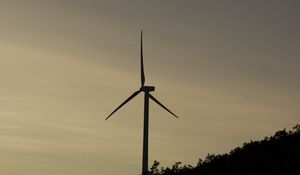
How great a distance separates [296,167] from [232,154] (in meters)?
21.1

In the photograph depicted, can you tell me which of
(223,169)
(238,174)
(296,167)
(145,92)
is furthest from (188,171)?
(145,92)

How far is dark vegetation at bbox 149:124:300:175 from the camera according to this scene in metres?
76.2

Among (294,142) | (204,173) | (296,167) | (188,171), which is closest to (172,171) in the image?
(188,171)

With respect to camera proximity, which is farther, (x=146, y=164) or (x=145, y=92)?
(x=145, y=92)

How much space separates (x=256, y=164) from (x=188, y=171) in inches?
Result: 594

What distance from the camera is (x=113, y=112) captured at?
133875mm

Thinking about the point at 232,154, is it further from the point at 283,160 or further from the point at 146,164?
the point at 146,164

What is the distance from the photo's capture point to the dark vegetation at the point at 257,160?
7619 cm

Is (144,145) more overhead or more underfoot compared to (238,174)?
more overhead

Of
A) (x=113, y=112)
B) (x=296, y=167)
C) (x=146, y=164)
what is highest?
(x=113, y=112)

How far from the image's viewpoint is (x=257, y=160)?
8344 centimetres

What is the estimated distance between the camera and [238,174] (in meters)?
79.8

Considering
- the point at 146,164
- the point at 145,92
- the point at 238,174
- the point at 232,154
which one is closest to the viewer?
the point at 238,174

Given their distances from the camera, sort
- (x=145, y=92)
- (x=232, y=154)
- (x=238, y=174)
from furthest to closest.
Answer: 1. (x=145, y=92)
2. (x=232, y=154)
3. (x=238, y=174)
